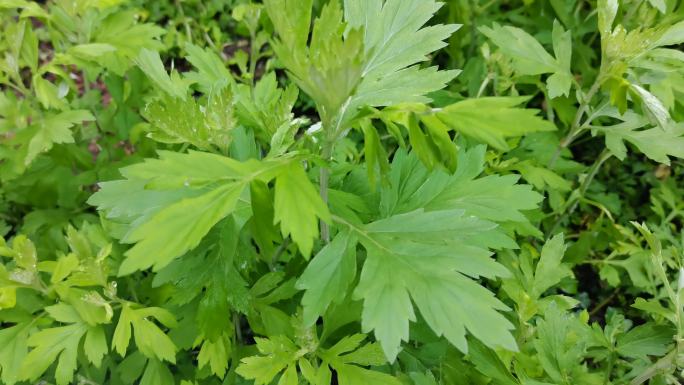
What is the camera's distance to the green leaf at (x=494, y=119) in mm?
939

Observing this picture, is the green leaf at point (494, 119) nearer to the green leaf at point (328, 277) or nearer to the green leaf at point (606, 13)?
the green leaf at point (328, 277)

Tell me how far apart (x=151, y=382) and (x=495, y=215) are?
115 centimetres

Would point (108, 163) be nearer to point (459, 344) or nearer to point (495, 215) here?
point (495, 215)

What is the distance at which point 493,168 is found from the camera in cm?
191

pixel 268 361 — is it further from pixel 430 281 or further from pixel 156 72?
pixel 156 72

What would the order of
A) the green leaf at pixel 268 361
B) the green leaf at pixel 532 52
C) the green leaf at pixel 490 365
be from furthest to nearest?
the green leaf at pixel 532 52
the green leaf at pixel 490 365
the green leaf at pixel 268 361

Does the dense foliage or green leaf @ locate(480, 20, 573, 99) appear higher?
green leaf @ locate(480, 20, 573, 99)

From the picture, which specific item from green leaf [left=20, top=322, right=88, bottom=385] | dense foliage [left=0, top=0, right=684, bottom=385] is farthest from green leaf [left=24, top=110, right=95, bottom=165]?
green leaf [left=20, top=322, right=88, bottom=385]

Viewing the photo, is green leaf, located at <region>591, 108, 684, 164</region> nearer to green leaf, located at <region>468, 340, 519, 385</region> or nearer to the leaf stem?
the leaf stem

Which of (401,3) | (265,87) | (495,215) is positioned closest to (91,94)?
(265,87)

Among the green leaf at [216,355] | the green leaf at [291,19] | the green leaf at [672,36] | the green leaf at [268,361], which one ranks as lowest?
the green leaf at [216,355]

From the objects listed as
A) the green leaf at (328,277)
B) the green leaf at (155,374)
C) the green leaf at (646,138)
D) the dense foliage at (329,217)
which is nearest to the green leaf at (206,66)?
the dense foliage at (329,217)

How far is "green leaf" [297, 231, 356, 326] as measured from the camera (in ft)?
3.68

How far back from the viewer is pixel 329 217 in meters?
1.03
